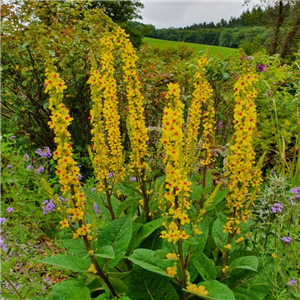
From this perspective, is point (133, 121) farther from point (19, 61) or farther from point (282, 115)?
point (282, 115)

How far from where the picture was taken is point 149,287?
76.2 inches

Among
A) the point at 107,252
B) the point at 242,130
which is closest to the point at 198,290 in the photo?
the point at 107,252

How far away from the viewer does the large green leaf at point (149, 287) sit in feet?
6.22

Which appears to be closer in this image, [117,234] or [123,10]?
[117,234]

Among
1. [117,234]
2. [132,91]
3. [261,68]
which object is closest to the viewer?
[117,234]

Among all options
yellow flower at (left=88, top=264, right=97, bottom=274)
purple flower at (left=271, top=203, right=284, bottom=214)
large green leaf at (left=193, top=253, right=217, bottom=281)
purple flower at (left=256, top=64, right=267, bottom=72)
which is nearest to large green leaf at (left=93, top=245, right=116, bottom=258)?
yellow flower at (left=88, top=264, right=97, bottom=274)

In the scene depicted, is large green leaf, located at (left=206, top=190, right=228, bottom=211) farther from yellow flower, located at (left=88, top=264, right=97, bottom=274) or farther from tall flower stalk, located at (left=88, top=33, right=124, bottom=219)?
yellow flower, located at (left=88, top=264, right=97, bottom=274)

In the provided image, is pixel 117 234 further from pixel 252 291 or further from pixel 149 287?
pixel 252 291

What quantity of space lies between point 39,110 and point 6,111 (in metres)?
0.83

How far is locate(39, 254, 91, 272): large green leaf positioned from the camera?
172 cm

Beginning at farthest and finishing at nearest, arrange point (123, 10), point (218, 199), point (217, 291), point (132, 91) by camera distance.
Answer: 1. point (123, 10)
2. point (218, 199)
3. point (132, 91)
4. point (217, 291)

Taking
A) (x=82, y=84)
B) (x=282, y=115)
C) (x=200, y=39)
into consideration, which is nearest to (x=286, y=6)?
(x=282, y=115)

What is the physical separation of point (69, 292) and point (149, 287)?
0.52 metres

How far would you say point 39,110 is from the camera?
16.6 ft
